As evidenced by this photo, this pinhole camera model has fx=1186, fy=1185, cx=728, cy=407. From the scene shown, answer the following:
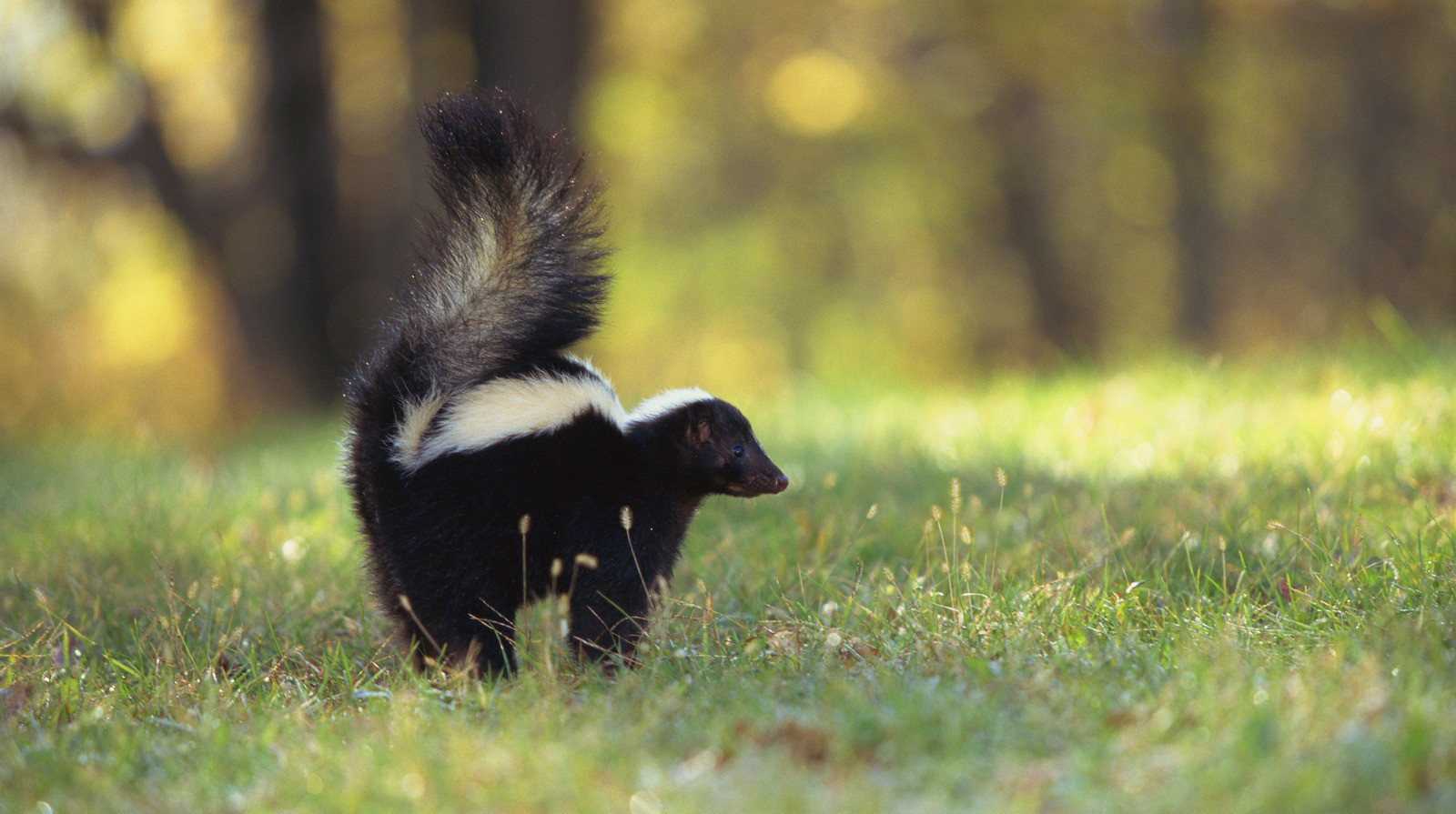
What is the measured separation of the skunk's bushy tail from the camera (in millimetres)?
3924

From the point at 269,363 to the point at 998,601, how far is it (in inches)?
435

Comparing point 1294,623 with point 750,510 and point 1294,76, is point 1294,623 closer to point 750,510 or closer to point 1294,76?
point 750,510

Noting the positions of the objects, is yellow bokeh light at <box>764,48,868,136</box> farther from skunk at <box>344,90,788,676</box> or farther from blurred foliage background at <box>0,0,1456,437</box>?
skunk at <box>344,90,788,676</box>

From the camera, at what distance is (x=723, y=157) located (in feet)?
57.3

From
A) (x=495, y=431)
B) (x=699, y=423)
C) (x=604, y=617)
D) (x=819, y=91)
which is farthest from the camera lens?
(x=819, y=91)

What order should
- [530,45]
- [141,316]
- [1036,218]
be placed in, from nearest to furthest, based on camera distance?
1. [530,45]
2. [1036,218]
3. [141,316]

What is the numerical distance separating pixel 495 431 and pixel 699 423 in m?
0.83

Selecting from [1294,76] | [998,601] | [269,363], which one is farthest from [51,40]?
[1294,76]

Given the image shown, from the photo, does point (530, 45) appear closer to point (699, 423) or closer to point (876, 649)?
point (699, 423)

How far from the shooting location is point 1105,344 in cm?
1531

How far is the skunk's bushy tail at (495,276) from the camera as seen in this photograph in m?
3.92

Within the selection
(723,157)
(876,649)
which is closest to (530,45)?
(723,157)

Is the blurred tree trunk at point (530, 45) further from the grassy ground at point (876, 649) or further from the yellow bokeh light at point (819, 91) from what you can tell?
the grassy ground at point (876, 649)

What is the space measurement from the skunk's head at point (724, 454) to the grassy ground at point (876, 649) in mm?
392
